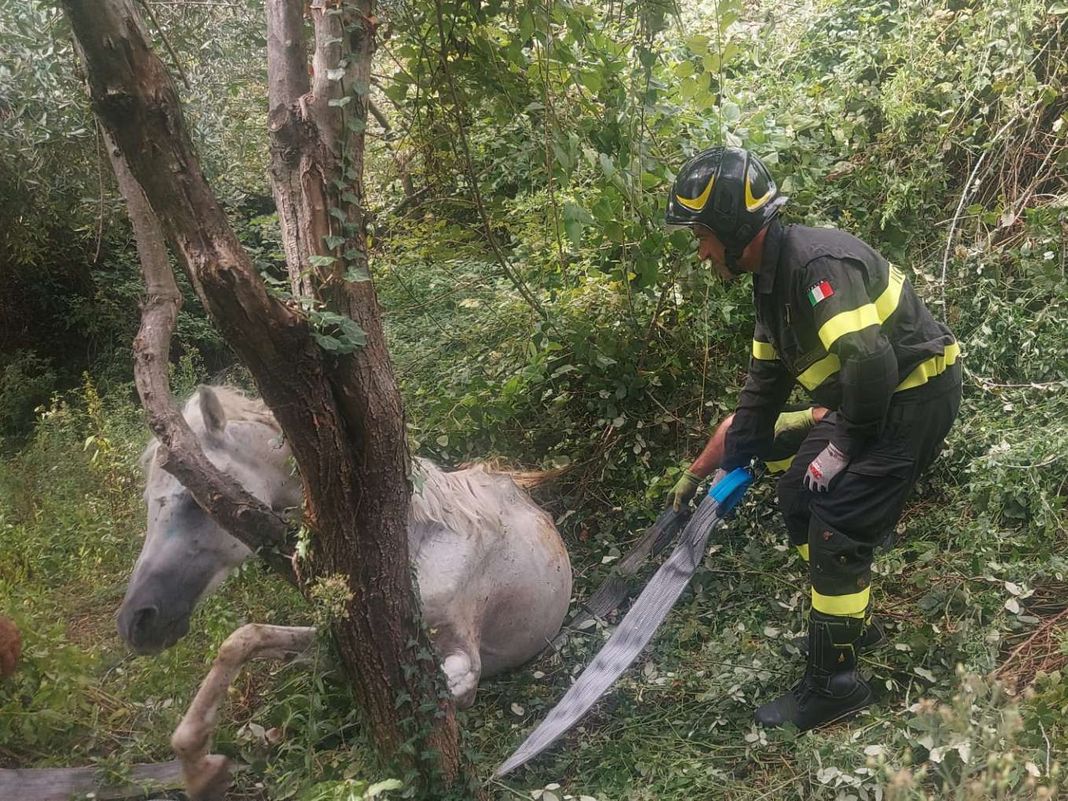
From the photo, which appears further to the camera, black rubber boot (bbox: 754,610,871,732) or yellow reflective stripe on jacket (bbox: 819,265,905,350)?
black rubber boot (bbox: 754,610,871,732)

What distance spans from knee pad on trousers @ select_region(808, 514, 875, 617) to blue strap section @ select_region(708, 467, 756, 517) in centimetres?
49

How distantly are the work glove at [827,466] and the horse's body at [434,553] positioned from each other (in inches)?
50.7

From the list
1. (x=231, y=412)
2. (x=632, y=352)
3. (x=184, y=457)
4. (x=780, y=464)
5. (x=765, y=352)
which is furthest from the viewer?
(x=632, y=352)

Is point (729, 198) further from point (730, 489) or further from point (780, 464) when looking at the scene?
point (780, 464)

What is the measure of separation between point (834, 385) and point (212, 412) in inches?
94.4

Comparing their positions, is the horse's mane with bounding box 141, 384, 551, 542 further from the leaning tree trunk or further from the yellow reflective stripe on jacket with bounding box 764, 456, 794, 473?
the yellow reflective stripe on jacket with bounding box 764, 456, 794, 473

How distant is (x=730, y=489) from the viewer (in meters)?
3.63

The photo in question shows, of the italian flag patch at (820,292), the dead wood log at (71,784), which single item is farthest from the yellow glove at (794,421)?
the dead wood log at (71,784)

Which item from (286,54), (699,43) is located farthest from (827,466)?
(286,54)

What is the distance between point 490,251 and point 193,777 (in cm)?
323

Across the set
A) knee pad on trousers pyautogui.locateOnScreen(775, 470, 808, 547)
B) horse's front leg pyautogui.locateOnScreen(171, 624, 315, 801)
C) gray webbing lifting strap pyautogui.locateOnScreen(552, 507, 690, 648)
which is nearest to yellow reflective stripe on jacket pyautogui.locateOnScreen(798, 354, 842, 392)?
knee pad on trousers pyautogui.locateOnScreen(775, 470, 808, 547)

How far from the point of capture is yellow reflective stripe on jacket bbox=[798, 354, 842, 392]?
312 centimetres

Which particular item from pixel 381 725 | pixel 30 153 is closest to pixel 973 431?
pixel 381 725

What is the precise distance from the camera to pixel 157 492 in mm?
2863
